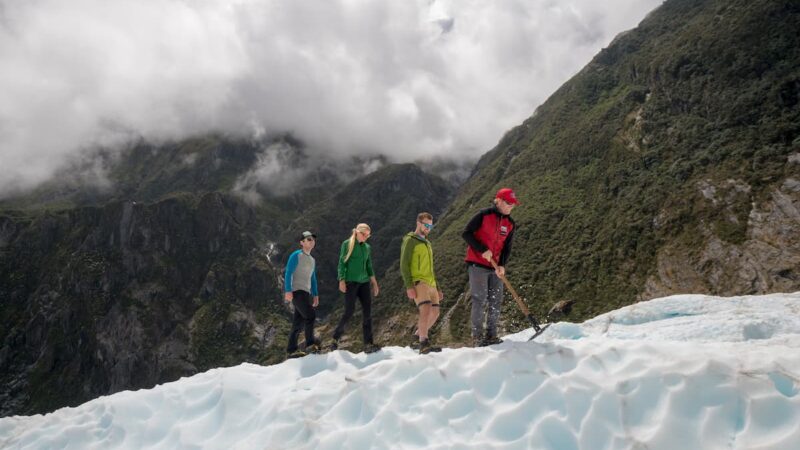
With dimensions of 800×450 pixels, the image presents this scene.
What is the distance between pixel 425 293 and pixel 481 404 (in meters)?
3.80

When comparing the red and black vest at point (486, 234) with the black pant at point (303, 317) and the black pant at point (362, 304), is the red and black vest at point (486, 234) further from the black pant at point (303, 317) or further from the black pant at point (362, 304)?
the black pant at point (303, 317)

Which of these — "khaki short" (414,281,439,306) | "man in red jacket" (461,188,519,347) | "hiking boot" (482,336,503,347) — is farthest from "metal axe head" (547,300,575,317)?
"hiking boot" (482,336,503,347)

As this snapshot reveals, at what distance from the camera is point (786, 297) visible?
14.5 metres

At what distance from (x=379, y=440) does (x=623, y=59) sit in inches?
8522

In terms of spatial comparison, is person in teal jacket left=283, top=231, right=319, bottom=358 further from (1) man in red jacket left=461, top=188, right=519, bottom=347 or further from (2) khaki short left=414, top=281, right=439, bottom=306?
(1) man in red jacket left=461, top=188, right=519, bottom=347

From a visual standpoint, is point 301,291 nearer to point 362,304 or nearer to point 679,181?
point 362,304

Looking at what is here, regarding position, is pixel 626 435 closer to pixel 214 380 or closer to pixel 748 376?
pixel 748 376

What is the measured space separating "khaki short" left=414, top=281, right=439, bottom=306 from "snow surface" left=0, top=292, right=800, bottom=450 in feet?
4.99

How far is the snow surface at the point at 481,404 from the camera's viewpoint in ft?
18.8

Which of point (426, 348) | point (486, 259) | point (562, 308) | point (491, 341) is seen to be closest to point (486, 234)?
point (486, 259)

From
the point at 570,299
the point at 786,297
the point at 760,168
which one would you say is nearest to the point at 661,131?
the point at 760,168

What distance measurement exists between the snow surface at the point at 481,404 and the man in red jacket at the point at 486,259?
159cm

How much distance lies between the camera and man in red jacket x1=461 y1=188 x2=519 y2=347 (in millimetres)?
9766

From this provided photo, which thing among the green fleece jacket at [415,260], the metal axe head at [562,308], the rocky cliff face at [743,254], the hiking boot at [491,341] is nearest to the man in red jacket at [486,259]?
the hiking boot at [491,341]
